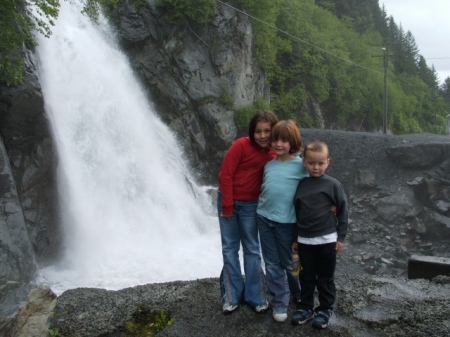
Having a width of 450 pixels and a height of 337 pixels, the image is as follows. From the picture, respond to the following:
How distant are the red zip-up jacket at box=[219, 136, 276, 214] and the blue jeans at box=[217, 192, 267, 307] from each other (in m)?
0.11

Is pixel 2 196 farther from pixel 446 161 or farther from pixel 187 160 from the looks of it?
pixel 446 161

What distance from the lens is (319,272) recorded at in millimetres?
3863

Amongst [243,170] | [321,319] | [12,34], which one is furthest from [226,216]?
[12,34]

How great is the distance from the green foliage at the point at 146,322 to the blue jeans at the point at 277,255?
102 cm

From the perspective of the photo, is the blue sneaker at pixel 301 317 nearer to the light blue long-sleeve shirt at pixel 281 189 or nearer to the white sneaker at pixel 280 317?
the white sneaker at pixel 280 317

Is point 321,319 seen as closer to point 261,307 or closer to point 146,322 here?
point 261,307

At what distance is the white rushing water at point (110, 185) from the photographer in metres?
11.1

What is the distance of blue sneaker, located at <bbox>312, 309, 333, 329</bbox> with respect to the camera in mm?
3770

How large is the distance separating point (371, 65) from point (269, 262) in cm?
4291

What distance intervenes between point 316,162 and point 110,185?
1051 cm

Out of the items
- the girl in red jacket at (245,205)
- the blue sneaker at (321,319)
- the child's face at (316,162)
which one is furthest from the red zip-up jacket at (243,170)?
the blue sneaker at (321,319)

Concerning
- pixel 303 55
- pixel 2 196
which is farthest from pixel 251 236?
pixel 303 55

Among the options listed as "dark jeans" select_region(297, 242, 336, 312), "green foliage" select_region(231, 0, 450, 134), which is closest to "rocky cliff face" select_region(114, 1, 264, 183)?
"green foliage" select_region(231, 0, 450, 134)

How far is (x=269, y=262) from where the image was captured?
13.3ft
